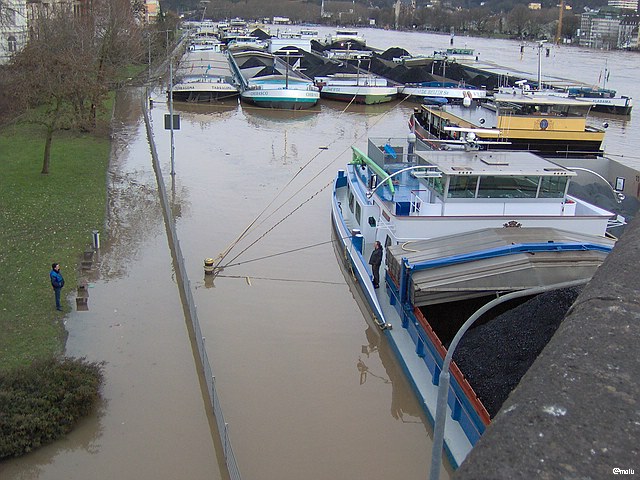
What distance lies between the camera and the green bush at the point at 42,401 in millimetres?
10547

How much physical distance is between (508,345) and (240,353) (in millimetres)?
5261

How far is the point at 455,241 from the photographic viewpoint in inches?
603

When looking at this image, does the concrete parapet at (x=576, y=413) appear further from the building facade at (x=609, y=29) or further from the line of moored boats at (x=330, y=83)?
Answer: the building facade at (x=609, y=29)

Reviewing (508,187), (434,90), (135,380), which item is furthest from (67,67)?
(434,90)

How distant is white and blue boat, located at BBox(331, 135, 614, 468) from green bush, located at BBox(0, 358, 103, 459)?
223 inches

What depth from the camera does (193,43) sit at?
91.5 meters

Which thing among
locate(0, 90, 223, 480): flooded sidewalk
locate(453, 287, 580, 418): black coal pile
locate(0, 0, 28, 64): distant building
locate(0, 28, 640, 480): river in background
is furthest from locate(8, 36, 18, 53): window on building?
locate(453, 287, 580, 418): black coal pile

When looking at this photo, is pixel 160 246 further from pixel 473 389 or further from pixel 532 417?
pixel 532 417

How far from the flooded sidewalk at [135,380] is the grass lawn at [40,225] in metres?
0.60

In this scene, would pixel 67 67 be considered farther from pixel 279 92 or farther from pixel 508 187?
pixel 279 92

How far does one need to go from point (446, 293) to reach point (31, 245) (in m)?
11.0

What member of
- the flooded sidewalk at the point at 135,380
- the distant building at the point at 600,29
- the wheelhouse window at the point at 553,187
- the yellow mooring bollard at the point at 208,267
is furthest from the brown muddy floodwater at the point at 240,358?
the distant building at the point at 600,29

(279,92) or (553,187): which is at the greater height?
(553,187)

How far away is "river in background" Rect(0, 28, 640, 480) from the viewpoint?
441 inches
